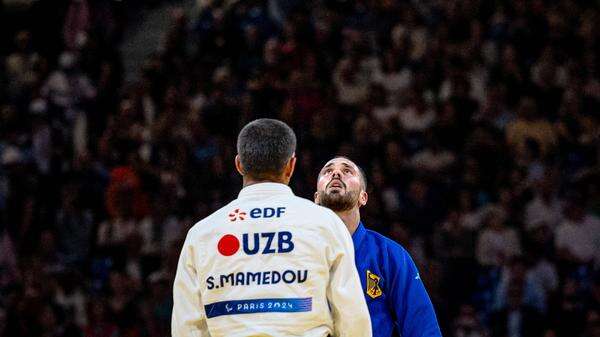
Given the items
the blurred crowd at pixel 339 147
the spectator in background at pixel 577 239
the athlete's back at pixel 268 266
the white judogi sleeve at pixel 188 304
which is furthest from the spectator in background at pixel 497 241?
the white judogi sleeve at pixel 188 304

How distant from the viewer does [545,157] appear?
11.7 m

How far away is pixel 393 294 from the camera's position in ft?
19.7

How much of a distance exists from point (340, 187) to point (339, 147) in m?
5.99

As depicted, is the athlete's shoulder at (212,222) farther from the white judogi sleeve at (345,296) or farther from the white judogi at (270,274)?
the white judogi sleeve at (345,296)

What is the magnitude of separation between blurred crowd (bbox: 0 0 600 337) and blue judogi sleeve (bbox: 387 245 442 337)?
4.85 m

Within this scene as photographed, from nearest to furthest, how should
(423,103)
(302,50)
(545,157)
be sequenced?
(545,157) → (423,103) → (302,50)

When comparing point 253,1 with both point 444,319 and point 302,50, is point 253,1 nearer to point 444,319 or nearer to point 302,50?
point 302,50

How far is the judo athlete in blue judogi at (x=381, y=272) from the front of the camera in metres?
5.88

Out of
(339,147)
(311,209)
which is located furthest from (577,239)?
(311,209)

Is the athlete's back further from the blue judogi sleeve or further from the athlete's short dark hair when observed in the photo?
the blue judogi sleeve

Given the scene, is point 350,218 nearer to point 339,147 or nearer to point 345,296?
point 345,296

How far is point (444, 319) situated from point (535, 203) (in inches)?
61.8

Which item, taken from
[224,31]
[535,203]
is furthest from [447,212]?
[224,31]

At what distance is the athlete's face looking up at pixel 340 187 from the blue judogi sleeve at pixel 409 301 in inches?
15.5
